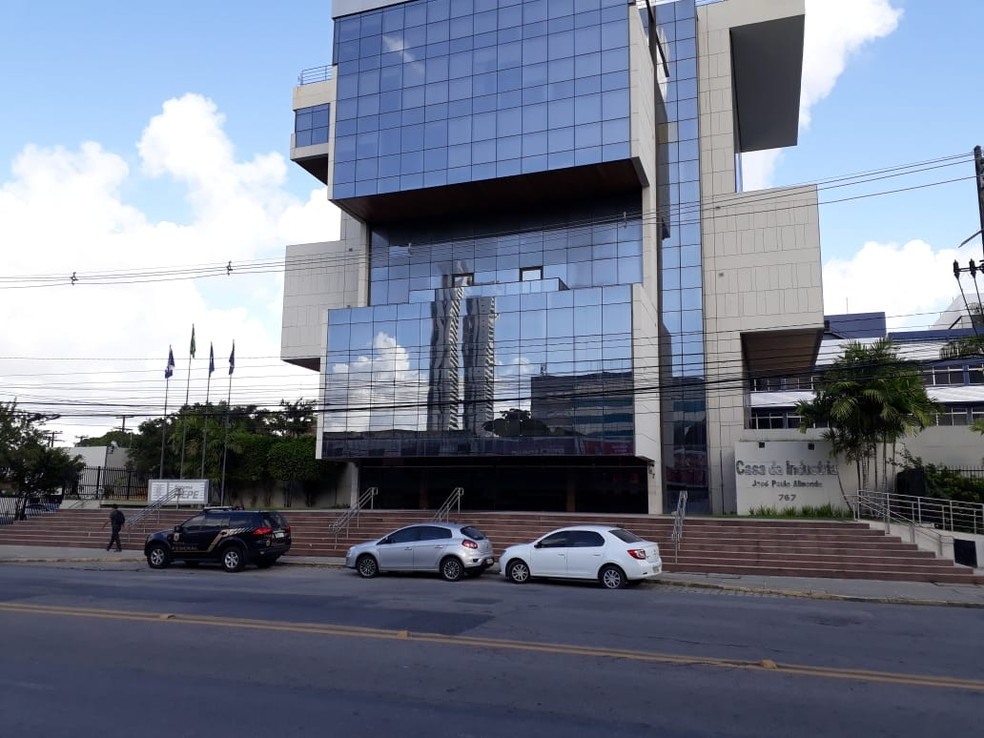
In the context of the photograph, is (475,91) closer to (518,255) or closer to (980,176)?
(518,255)

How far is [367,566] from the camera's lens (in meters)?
20.9

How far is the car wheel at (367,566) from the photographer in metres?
20.8

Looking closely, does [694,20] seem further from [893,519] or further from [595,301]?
[893,519]

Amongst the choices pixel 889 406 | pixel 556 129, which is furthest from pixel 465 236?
pixel 889 406

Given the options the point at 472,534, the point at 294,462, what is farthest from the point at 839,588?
the point at 294,462

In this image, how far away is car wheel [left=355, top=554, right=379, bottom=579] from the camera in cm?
2077

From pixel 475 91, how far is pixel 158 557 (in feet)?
90.2

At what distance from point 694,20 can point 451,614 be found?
1581 inches

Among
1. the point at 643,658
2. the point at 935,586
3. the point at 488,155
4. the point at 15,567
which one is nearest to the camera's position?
the point at 643,658

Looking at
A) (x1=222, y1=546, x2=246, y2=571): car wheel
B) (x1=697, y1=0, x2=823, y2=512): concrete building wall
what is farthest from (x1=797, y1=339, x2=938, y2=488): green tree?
(x1=222, y1=546, x2=246, y2=571): car wheel

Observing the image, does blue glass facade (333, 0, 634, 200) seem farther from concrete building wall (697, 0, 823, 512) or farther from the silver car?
the silver car

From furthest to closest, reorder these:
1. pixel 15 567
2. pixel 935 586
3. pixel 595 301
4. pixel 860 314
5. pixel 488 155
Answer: pixel 860 314 → pixel 488 155 → pixel 595 301 → pixel 15 567 → pixel 935 586

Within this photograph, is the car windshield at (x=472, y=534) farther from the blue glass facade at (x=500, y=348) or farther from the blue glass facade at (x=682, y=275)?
the blue glass facade at (x=682, y=275)

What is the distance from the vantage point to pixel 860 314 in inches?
3656
